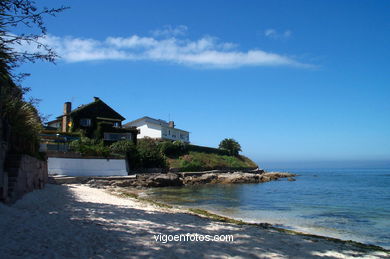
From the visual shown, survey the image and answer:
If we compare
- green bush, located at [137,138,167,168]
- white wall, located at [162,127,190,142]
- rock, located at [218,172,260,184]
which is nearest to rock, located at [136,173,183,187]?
green bush, located at [137,138,167,168]

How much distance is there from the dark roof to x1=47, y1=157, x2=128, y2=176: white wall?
15.9m

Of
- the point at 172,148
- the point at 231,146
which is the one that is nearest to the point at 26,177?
the point at 172,148

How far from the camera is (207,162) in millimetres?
56938

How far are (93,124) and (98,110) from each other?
275 cm

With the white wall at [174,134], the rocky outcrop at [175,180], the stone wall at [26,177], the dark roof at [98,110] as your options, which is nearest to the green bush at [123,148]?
the rocky outcrop at [175,180]

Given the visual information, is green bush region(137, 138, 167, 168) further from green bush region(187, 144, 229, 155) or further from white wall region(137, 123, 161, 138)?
white wall region(137, 123, 161, 138)

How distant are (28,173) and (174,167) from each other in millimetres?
36101

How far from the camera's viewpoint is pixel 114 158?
36.1 meters

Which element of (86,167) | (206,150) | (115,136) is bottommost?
(86,167)

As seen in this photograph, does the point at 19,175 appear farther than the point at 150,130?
No

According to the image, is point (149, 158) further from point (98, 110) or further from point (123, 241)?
point (123, 241)

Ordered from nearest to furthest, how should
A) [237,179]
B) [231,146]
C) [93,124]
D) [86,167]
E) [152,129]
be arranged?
[86,167] < [237,179] < [93,124] < [152,129] < [231,146]

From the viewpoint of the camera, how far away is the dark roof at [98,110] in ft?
160

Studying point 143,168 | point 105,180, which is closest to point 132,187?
point 105,180
